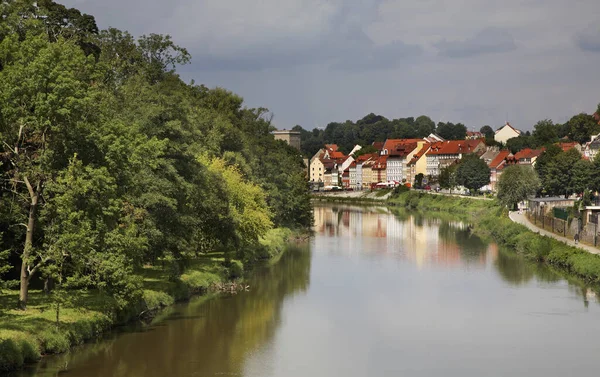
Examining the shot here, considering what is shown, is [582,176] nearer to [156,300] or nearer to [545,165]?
[545,165]

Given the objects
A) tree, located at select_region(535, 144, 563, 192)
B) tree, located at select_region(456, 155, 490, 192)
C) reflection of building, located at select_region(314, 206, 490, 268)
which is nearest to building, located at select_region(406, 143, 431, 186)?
tree, located at select_region(456, 155, 490, 192)

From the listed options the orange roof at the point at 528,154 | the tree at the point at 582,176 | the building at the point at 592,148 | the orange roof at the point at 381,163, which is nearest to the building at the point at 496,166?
the orange roof at the point at 528,154

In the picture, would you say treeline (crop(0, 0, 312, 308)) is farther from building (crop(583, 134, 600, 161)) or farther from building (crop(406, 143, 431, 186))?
building (crop(406, 143, 431, 186))

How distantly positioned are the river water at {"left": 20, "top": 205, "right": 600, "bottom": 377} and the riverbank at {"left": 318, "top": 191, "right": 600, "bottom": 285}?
1239 millimetres

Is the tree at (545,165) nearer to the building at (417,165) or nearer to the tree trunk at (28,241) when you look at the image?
the building at (417,165)

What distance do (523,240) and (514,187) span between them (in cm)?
2934

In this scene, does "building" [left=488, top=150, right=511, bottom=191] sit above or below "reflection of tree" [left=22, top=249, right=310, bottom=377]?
above

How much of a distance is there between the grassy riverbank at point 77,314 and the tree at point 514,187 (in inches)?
2024

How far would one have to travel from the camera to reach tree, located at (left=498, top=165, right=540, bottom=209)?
3578 inches

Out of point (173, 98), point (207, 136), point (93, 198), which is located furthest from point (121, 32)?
point (93, 198)

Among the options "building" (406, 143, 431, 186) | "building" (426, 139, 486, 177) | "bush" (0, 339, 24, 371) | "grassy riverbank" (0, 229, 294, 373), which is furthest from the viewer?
"building" (406, 143, 431, 186)

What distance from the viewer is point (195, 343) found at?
1284 inches

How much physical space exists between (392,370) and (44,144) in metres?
13.2

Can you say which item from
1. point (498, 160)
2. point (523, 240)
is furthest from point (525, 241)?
point (498, 160)
